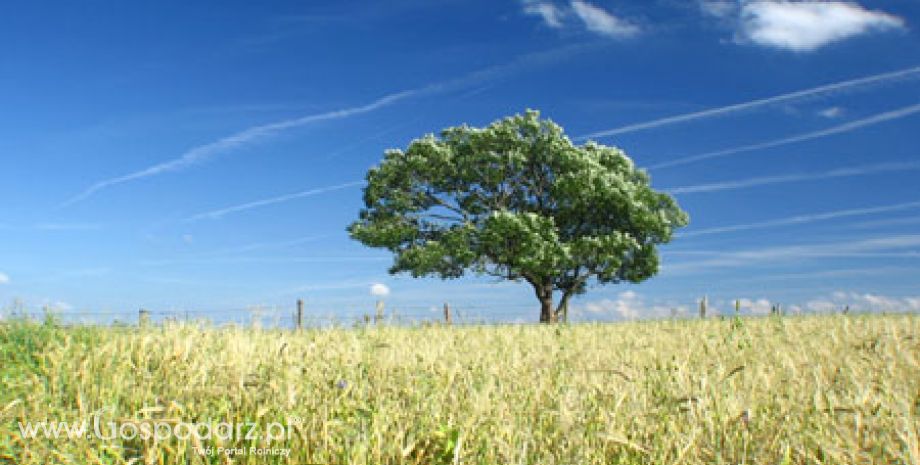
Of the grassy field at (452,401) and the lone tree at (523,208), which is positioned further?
the lone tree at (523,208)

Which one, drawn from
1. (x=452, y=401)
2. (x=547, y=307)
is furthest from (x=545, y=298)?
(x=452, y=401)

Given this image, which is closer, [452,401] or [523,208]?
[452,401]

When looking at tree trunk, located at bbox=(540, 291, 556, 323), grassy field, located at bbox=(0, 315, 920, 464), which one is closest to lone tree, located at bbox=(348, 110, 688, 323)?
tree trunk, located at bbox=(540, 291, 556, 323)

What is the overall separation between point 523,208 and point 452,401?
3049 cm

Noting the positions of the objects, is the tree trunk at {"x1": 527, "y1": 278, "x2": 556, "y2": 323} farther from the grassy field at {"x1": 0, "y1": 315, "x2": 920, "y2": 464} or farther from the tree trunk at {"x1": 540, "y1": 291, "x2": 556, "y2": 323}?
the grassy field at {"x1": 0, "y1": 315, "x2": 920, "y2": 464}

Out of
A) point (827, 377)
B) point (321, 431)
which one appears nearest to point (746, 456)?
point (321, 431)

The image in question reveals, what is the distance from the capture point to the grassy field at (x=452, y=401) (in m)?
4.09

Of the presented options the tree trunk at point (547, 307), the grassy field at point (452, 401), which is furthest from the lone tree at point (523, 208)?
the grassy field at point (452, 401)

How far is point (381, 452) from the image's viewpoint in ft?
13.2

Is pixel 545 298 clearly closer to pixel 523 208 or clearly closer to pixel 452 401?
pixel 523 208

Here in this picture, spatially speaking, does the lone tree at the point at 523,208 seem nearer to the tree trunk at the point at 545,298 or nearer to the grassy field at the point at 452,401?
the tree trunk at the point at 545,298

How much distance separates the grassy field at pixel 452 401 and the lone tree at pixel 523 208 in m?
23.5

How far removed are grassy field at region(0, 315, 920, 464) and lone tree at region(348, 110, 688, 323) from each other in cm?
2346

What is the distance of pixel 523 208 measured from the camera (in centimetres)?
3581
